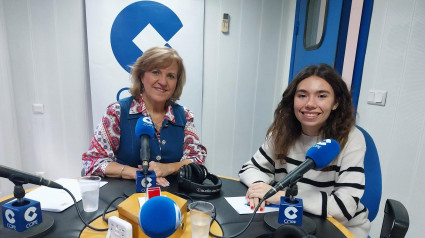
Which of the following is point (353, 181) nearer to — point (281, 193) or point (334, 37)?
point (281, 193)

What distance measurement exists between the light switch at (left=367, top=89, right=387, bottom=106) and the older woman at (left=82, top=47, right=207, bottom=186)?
118 cm

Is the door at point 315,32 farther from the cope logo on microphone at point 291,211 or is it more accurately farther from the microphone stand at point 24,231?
the microphone stand at point 24,231

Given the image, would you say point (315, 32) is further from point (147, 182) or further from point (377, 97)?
point (147, 182)

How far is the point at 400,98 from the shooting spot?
1.44 m

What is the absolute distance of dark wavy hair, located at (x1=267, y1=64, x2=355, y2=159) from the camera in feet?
3.82

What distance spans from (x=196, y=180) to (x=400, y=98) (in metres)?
1.31

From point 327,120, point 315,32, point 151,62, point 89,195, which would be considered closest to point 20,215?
point 89,195

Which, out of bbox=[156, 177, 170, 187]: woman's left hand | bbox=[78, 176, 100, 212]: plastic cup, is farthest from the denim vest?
bbox=[78, 176, 100, 212]: plastic cup

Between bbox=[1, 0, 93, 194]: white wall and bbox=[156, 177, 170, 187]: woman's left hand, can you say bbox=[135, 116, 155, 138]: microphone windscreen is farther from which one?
bbox=[1, 0, 93, 194]: white wall

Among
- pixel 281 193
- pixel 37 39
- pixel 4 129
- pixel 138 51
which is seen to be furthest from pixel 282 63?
pixel 4 129

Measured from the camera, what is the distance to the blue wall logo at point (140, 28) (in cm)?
222

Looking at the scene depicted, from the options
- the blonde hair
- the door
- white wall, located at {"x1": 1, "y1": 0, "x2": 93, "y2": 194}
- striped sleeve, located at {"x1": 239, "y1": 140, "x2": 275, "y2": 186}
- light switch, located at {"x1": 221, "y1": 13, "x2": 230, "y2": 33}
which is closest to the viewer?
striped sleeve, located at {"x1": 239, "y1": 140, "x2": 275, "y2": 186}

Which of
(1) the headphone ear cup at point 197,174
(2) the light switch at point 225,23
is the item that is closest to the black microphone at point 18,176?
(1) the headphone ear cup at point 197,174

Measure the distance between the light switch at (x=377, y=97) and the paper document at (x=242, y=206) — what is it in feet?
3.62
